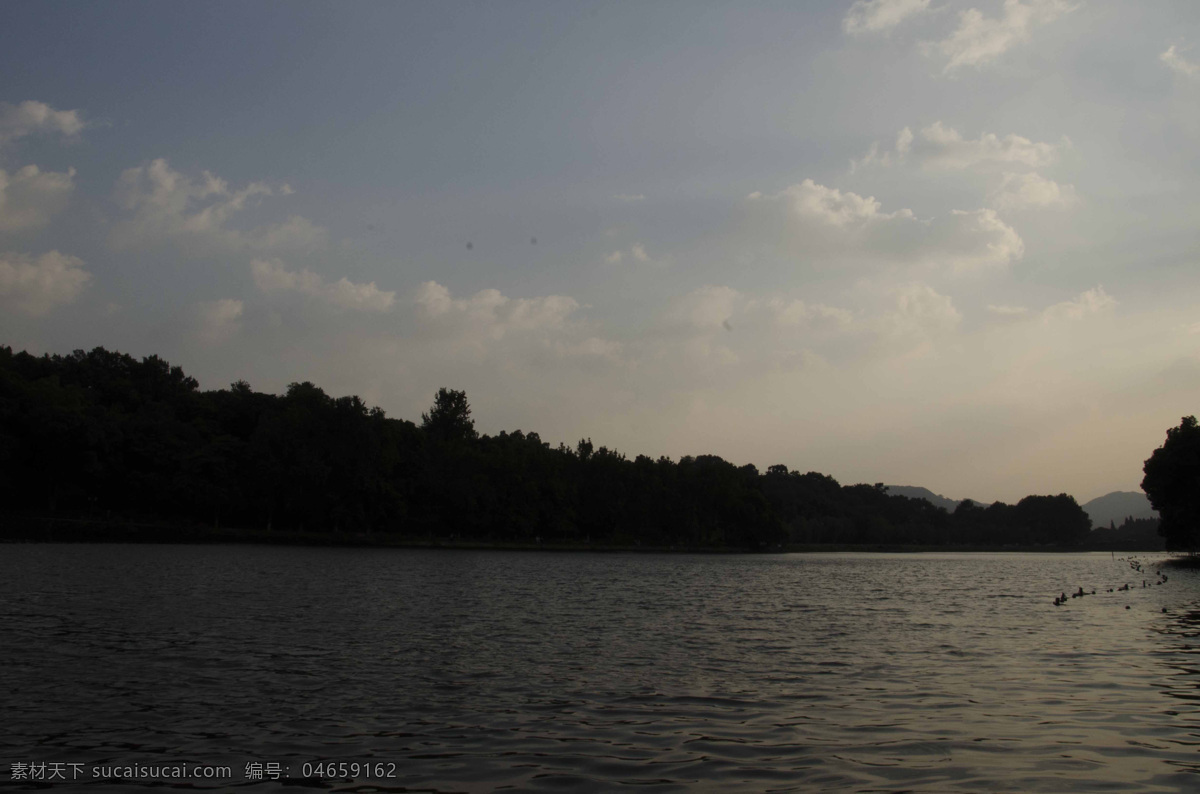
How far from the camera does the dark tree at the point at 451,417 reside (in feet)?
577

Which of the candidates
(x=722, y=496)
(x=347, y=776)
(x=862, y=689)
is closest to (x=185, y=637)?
(x=347, y=776)

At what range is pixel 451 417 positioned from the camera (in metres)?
177

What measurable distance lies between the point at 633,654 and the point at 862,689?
7.55 m

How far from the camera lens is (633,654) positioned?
25438mm

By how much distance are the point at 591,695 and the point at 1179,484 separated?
112598mm

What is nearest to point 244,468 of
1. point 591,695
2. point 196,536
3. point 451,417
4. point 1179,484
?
point 196,536

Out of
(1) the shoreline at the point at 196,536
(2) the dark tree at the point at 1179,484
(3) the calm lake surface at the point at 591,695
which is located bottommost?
(1) the shoreline at the point at 196,536

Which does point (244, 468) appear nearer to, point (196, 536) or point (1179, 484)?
point (196, 536)

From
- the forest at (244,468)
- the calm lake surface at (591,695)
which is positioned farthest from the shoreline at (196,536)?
the calm lake surface at (591,695)

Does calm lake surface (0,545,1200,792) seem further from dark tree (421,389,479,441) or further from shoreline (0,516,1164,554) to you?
dark tree (421,389,479,441)

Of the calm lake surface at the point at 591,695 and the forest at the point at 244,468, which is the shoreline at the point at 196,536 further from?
the calm lake surface at the point at 591,695

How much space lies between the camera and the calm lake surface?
1330cm

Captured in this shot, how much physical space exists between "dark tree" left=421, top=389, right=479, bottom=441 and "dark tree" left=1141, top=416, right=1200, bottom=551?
12162 centimetres

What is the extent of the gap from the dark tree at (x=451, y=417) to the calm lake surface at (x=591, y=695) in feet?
449
